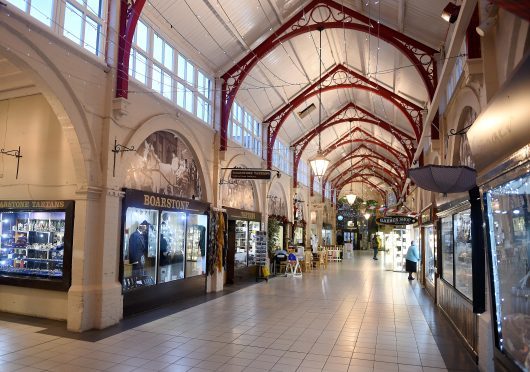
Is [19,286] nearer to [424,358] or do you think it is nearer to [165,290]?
[165,290]

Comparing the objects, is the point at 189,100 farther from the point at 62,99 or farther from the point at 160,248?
the point at 62,99

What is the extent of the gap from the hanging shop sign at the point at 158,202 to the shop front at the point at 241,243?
2121 millimetres

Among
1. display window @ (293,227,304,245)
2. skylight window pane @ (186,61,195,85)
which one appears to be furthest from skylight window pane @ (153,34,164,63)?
display window @ (293,227,304,245)

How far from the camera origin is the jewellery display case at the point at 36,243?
6.97 m

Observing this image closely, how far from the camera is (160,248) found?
8.74m

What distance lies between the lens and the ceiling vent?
17173mm

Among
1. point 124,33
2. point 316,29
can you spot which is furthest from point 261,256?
point 124,33

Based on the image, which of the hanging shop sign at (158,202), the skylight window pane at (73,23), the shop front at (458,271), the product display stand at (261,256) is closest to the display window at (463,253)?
the shop front at (458,271)

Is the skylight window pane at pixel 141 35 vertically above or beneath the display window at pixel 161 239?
above

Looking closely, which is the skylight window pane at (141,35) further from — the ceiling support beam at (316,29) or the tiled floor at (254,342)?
the tiled floor at (254,342)

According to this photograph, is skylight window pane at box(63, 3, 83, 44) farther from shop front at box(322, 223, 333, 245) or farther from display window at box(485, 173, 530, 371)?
shop front at box(322, 223, 333, 245)

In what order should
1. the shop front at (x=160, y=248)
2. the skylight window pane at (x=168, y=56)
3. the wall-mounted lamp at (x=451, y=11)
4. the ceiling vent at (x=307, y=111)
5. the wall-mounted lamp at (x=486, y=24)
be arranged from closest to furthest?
the wall-mounted lamp at (x=486, y=24) < the wall-mounted lamp at (x=451, y=11) < the shop front at (x=160, y=248) < the skylight window pane at (x=168, y=56) < the ceiling vent at (x=307, y=111)

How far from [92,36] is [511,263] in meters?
7.02

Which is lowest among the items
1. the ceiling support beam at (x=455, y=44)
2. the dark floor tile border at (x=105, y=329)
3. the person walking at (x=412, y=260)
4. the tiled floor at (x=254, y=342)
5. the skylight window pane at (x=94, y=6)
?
the tiled floor at (x=254, y=342)
